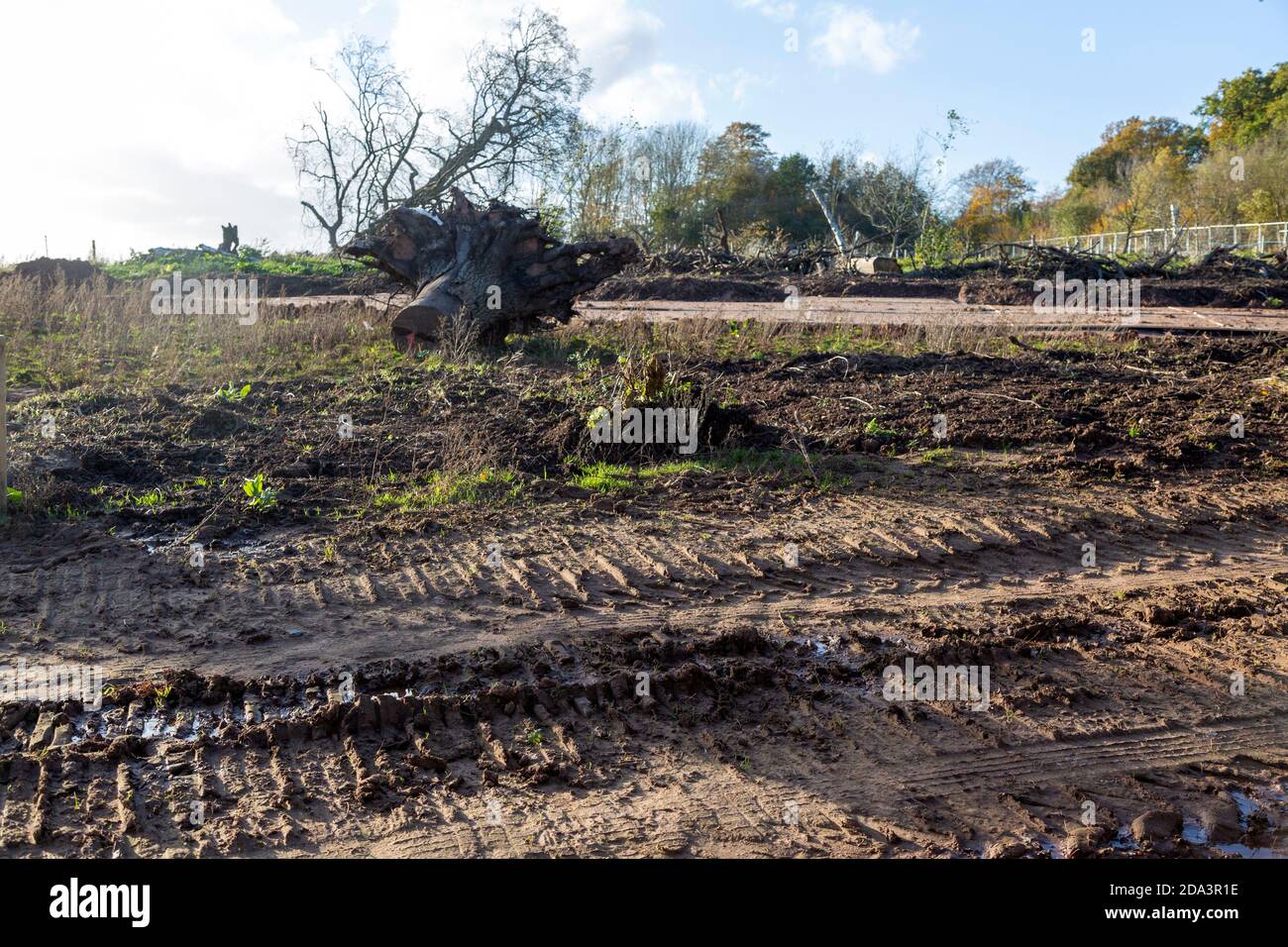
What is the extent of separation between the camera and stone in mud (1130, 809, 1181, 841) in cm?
398

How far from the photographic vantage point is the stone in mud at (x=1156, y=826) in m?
3.98

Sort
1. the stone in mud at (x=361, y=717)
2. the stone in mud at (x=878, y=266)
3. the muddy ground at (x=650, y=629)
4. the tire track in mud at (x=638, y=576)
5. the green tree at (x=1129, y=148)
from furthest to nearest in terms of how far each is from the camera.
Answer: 1. the green tree at (x=1129, y=148)
2. the stone in mud at (x=878, y=266)
3. the tire track in mud at (x=638, y=576)
4. the stone in mud at (x=361, y=717)
5. the muddy ground at (x=650, y=629)

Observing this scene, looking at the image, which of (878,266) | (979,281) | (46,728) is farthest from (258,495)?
(878,266)

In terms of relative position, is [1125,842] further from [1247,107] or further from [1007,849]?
[1247,107]

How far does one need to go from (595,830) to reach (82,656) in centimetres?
287

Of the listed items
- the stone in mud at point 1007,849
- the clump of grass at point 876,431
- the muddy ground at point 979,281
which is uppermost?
the muddy ground at point 979,281

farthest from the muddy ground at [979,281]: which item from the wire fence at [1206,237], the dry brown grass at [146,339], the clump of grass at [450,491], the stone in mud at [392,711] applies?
the wire fence at [1206,237]

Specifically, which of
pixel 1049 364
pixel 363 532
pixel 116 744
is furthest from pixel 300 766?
pixel 1049 364

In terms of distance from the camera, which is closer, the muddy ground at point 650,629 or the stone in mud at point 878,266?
the muddy ground at point 650,629

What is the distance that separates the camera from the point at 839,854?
3793 mm

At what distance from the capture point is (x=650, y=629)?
18.6 feet

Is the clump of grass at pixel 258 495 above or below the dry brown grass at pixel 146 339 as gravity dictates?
below

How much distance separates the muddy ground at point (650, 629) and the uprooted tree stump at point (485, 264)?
2.91 m

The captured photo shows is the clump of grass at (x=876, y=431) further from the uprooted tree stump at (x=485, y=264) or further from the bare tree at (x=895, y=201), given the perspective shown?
the bare tree at (x=895, y=201)
